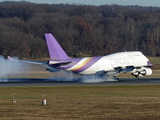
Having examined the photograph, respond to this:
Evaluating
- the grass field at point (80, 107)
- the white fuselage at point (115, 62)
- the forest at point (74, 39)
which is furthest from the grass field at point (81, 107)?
the forest at point (74, 39)

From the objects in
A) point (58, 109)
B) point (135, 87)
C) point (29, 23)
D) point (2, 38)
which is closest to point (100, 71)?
point (135, 87)

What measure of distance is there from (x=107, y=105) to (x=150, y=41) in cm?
14334

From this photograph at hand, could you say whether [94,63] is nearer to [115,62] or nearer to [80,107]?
[115,62]

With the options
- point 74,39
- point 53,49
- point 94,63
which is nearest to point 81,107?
point 53,49

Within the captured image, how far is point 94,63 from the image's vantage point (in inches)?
2773

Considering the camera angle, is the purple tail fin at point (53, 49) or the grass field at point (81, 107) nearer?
the grass field at point (81, 107)

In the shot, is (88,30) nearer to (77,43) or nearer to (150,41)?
(77,43)

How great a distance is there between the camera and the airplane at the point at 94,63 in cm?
6694

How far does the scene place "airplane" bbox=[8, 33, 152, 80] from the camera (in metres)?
66.9

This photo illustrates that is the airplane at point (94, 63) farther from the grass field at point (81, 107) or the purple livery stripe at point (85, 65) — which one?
the grass field at point (81, 107)

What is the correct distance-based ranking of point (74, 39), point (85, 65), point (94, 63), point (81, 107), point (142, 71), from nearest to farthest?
point (81, 107) < point (85, 65) < point (94, 63) < point (142, 71) < point (74, 39)

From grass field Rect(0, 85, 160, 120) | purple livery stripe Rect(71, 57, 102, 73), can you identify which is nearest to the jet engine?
purple livery stripe Rect(71, 57, 102, 73)

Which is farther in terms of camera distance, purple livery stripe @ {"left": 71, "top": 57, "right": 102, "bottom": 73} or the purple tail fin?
purple livery stripe @ {"left": 71, "top": 57, "right": 102, "bottom": 73}

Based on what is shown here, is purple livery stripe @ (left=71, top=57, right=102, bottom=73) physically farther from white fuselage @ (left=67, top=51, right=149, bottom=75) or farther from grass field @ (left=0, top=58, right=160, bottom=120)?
grass field @ (left=0, top=58, right=160, bottom=120)
